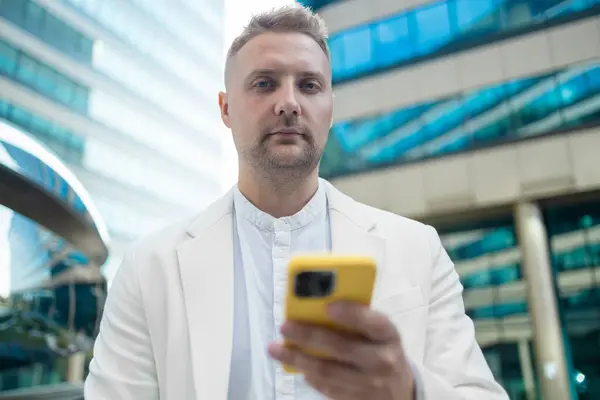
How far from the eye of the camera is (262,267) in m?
1.60

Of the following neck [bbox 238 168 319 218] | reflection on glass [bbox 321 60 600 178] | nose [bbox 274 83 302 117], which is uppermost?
reflection on glass [bbox 321 60 600 178]

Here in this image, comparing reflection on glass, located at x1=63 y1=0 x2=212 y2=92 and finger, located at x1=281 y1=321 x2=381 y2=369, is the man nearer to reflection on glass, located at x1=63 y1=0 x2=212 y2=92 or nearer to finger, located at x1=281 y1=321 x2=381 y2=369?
finger, located at x1=281 y1=321 x2=381 y2=369

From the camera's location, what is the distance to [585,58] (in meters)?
10.6

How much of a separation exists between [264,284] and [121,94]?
98.8 ft

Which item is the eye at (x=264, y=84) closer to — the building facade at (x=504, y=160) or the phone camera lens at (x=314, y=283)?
the phone camera lens at (x=314, y=283)

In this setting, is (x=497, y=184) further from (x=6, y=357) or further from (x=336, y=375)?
(x=6, y=357)

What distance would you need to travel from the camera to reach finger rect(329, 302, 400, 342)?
2.15ft

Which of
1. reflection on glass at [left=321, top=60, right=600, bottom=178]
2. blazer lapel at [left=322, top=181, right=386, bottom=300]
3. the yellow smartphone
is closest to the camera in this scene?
the yellow smartphone

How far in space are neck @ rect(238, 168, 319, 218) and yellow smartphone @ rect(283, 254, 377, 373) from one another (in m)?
0.94

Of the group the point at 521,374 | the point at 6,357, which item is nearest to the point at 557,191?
the point at 521,374

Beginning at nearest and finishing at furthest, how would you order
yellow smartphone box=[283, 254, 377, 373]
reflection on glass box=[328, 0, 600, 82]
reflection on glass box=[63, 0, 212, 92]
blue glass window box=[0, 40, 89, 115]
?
yellow smartphone box=[283, 254, 377, 373], reflection on glass box=[328, 0, 600, 82], blue glass window box=[0, 40, 89, 115], reflection on glass box=[63, 0, 212, 92]

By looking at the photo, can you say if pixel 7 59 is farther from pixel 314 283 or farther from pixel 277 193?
pixel 314 283

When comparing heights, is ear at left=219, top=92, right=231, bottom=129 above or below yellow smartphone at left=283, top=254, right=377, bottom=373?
above

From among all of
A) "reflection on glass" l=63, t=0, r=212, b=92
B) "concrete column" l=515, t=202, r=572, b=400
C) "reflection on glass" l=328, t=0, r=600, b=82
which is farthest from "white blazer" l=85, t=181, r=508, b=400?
"reflection on glass" l=63, t=0, r=212, b=92
